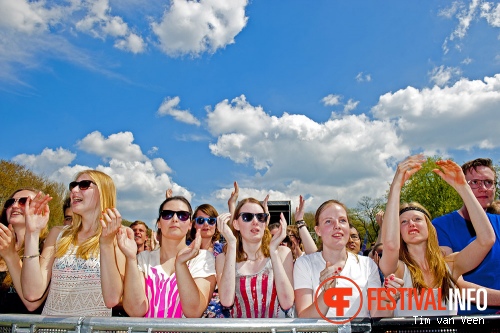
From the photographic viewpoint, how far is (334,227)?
347 cm

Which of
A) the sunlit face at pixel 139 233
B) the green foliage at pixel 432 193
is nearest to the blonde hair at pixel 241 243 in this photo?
the sunlit face at pixel 139 233

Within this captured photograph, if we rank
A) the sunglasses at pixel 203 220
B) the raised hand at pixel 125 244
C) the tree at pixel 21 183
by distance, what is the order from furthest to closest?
the tree at pixel 21 183, the sunglasses at pixel 203 220, the raised hand at pixel 125 244

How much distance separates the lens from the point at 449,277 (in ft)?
11.1

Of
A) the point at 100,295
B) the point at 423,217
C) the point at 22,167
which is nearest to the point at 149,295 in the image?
the point at 100,295

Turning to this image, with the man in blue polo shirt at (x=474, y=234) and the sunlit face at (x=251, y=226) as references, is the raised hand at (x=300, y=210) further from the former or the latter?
the man in blue polo shirt at (x=474, y=234)

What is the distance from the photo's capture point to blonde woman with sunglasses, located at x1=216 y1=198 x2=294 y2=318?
3398 millimetres

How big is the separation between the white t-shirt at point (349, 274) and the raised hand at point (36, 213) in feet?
7.00

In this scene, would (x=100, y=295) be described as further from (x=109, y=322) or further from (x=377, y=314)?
(x=377, y=314)

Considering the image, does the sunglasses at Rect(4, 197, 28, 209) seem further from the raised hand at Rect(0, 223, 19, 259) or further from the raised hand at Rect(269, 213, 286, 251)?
the raised hand at Rect(269, 213, 286, 251)

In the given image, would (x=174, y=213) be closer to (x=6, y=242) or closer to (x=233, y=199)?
(x=6, y=242)

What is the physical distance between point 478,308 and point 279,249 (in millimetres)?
1662

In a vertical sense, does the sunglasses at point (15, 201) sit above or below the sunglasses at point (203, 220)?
above

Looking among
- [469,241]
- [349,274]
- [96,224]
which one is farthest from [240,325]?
[469,241]

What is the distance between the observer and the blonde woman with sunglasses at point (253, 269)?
3398mm
